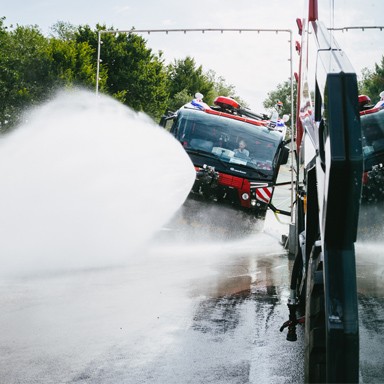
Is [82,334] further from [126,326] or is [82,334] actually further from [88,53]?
[88,53]

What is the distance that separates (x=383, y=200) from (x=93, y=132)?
1190cm

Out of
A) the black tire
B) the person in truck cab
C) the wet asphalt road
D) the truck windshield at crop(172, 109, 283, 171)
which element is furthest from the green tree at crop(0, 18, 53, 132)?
the black tire

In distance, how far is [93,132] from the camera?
45.1 ft

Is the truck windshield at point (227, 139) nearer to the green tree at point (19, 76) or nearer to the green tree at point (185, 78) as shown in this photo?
the green tree at point (19, 76)

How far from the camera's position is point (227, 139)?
607 inches

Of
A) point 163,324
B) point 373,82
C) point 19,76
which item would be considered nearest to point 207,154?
point 163,324

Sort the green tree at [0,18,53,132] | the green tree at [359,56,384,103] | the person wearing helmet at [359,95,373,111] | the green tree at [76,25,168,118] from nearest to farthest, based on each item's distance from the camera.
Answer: the green tree at [359,56,384,103]
the person wearing helmet at [359,95,373,111]
the green tree at [0,18,53,132]
the green tree at [76,25,168,118]

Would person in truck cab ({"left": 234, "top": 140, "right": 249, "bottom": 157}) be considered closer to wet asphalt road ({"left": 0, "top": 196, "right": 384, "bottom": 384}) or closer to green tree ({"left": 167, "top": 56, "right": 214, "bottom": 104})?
wet asphalt road ({"left": 0, "top": 196, "right": 384, "bottom": 384})

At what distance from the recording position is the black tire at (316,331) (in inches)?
109

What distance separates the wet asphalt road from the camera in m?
5.00

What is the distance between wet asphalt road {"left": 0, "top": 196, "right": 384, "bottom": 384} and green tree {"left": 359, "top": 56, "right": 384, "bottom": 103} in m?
0.53

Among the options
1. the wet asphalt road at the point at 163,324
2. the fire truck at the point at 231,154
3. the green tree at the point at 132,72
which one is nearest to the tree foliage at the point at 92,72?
the green tree at the point at 132,72

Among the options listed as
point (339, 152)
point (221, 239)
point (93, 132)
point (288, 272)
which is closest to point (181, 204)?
point (221, 239)

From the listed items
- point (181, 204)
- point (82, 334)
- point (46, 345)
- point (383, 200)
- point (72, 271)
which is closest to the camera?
point (383, 200)
